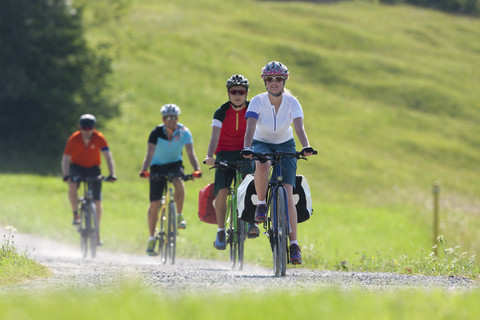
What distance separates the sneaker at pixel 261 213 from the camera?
29.5 ft

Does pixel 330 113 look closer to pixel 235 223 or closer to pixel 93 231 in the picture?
pixel 93 231

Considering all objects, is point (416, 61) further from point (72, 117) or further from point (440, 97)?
point (72, 117)

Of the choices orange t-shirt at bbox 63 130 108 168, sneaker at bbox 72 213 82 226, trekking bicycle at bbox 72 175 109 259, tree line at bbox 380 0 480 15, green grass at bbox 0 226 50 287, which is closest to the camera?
green grass at bbox 0 226 50 287

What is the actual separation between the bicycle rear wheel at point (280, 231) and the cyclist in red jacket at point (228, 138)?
1451mm

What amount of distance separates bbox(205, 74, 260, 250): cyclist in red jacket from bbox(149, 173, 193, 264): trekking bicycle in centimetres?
135

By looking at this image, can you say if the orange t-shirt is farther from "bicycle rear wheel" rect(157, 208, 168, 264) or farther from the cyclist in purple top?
"bicycle rear wheel" rect(157, 208, 168, 264)

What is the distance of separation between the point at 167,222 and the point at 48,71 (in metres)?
19.2

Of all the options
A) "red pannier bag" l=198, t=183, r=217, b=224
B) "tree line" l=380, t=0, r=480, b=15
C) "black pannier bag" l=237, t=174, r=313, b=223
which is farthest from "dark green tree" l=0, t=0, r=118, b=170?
"tree line" l=380, t=0, r=480, b=15

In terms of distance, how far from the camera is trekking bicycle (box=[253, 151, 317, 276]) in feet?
29.0

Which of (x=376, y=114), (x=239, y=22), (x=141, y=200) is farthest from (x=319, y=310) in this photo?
(x=239, y=22)

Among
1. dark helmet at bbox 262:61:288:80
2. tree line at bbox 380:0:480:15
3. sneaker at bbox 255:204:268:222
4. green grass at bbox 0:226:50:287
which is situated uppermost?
tree line at bbox 380:0:480:15

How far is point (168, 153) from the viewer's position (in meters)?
12.6

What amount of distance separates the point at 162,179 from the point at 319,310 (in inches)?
314

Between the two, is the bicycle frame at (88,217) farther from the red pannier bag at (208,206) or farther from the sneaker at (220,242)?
the sneaker at (220,242)
